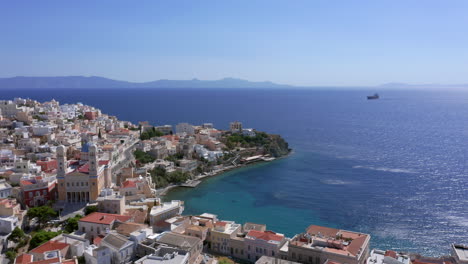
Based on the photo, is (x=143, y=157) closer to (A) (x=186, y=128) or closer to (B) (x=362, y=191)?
(A) (x=186, y=128)

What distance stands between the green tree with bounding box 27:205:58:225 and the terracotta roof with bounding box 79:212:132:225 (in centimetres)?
308

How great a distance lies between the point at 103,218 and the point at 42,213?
4.88m

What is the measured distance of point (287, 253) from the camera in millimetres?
23812

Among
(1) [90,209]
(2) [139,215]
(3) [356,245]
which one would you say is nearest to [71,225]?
(1) [90,209]

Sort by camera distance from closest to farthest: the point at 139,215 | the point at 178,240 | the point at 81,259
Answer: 1. the point at 81,259
2. the point at 178,240
3. the point at 139,215

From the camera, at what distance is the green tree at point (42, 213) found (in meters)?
27.0

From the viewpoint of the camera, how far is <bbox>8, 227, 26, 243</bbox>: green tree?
24.6m

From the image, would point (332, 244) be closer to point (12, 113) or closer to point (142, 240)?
point (142, 240)

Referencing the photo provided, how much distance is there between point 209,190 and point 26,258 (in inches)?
974

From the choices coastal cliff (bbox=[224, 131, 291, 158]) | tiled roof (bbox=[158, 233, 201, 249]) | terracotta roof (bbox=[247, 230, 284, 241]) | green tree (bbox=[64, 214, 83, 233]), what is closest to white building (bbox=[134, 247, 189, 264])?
tiled roof (bbox=[158, 233, 201, 249])

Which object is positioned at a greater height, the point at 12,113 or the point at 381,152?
the point at 12,113

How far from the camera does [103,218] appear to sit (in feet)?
86.9

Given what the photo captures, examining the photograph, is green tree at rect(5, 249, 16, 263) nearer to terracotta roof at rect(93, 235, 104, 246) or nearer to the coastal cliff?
terracotta roof at rect(93, 235, 104, 246)

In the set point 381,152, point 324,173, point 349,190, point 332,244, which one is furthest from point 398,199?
point 381,152
